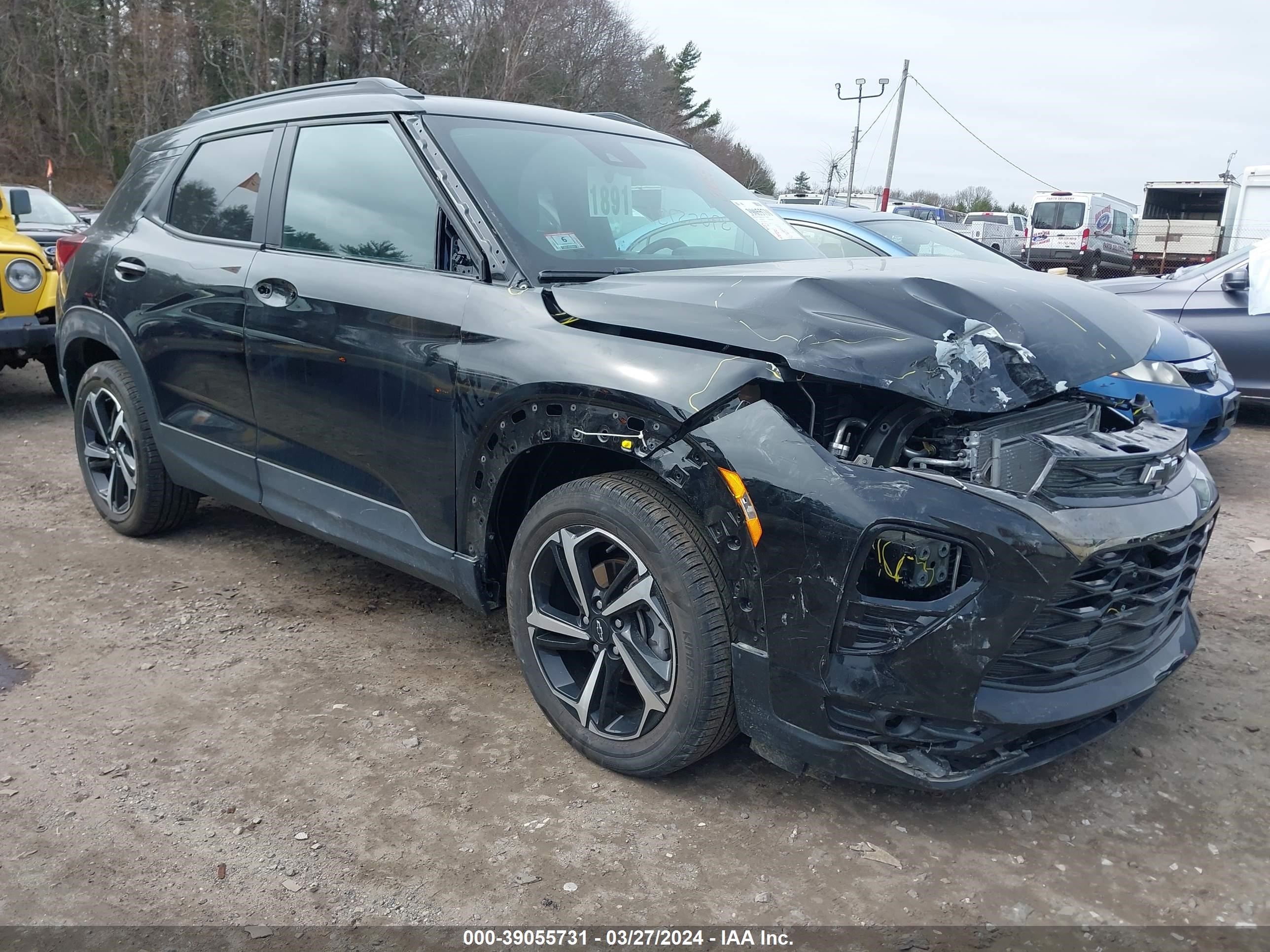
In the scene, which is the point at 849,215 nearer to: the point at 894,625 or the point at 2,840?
the point at 894,625

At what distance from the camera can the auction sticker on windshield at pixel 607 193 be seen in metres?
3.21

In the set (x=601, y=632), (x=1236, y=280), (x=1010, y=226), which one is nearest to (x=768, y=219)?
(x=601, y=632)

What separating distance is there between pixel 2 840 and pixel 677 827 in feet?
5.55

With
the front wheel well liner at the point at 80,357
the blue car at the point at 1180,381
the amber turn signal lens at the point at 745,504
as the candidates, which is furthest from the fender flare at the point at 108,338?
the blue car at the point at 1180,381

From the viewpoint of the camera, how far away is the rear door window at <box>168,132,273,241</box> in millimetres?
3688

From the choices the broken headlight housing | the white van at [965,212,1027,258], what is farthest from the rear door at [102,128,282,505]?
the white van at [965,212,1027,258]

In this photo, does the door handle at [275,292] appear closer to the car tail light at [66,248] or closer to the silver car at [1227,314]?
the car tail light at [66,248]

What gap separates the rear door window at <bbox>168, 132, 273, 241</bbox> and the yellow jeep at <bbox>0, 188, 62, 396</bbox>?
3.25m

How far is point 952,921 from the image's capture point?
2.18 meters

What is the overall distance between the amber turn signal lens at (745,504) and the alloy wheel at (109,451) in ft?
10.2

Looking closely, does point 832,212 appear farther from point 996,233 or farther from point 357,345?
point 996,233

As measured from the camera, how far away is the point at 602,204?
3.24 metres

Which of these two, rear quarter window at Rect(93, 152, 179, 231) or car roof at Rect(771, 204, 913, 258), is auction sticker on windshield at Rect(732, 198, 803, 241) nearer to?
rear quarter window at Rect(93, 152, 179, 231)

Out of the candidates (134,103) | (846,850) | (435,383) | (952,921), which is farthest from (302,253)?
(134,103)
